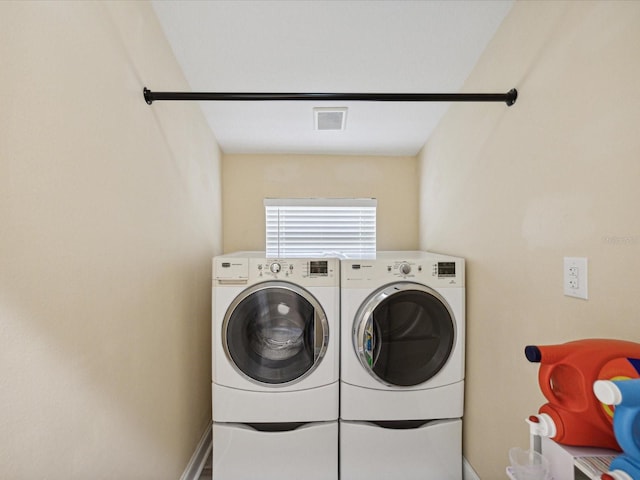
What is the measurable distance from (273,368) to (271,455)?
18.2 inches

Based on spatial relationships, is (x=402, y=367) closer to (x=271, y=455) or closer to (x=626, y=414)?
(x=271, y=455)

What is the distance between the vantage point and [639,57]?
0.86m

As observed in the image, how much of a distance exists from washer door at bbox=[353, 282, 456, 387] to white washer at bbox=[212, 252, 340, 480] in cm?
18

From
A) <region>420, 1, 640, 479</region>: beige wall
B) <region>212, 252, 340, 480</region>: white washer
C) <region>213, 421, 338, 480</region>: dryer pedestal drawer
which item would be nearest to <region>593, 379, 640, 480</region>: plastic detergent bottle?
<region>420, 1, 640, 479</region>: beige wall

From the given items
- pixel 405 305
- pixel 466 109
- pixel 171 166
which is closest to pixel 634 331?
pixel 405 305

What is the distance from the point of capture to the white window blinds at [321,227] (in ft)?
10.3

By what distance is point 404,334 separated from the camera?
72.5 inches

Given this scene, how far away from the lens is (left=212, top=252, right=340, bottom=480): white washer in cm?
184

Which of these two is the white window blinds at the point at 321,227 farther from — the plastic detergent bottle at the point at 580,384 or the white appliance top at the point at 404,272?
the plastic detergent bottle at the point at 580,384

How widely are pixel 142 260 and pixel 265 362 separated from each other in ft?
2.90

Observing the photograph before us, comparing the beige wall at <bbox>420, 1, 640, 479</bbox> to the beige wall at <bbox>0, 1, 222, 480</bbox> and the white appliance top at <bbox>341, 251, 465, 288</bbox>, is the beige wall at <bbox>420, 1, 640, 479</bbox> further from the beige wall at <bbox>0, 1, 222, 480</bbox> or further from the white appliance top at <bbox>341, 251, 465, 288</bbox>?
the beige wall at <bbox>0, 1, 222, 480</bbox>

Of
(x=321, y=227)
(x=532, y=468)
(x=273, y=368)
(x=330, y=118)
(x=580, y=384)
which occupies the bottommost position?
(x=273, y=368)

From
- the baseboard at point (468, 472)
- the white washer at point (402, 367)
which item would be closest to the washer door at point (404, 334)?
the white washer at point (402, 367)

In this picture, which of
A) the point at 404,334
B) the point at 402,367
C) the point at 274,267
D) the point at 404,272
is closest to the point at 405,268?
the point at 404,272
